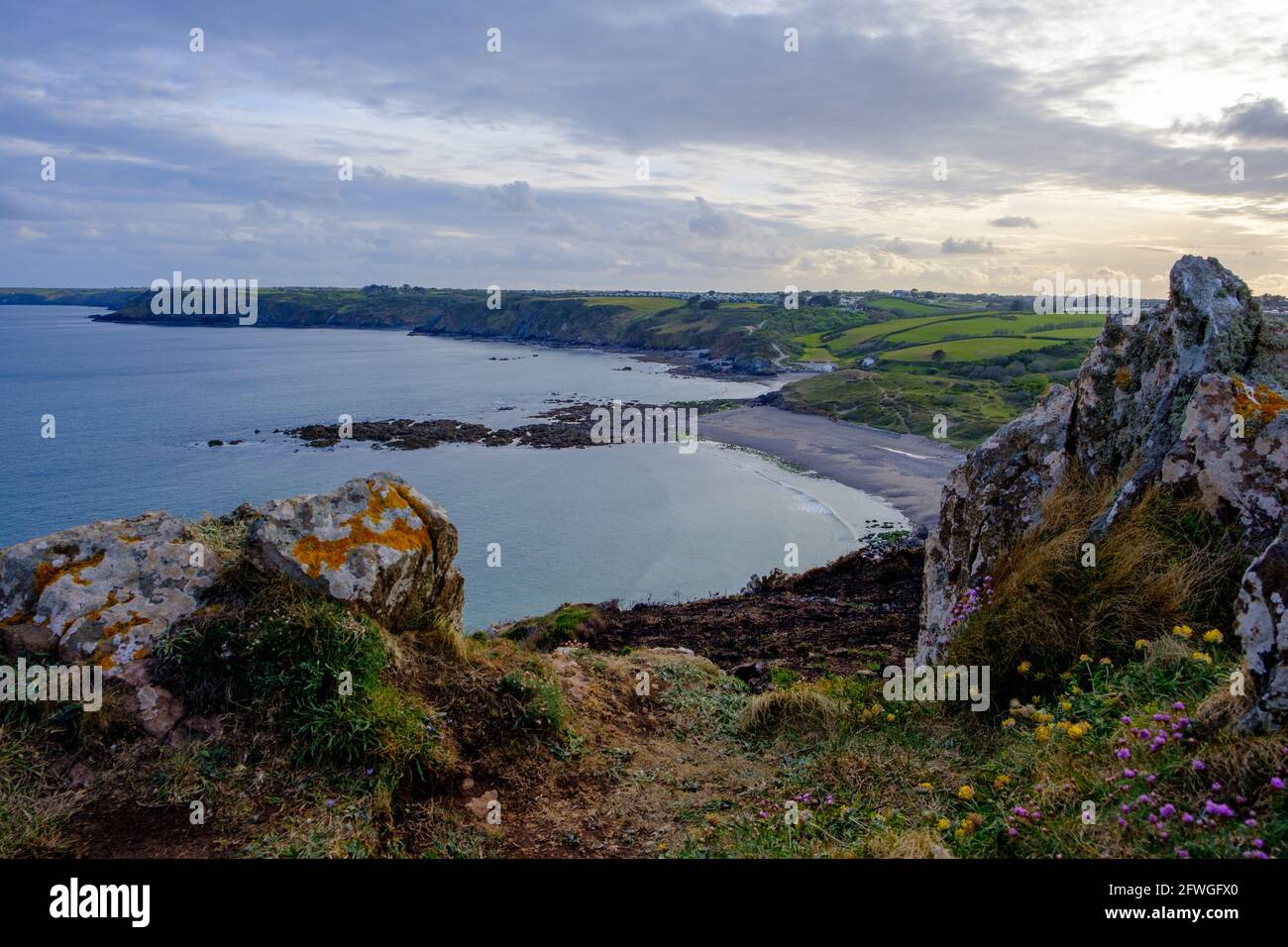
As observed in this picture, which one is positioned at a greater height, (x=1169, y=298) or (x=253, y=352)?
(x=253, y=352)

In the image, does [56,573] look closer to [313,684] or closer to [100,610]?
[100,610]

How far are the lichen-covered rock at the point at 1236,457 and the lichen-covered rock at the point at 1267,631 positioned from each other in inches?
94.2

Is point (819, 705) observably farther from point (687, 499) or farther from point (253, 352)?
point (253, 352)

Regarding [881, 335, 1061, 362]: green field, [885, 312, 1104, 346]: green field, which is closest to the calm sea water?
[881, 335, 1061, 362]: green field

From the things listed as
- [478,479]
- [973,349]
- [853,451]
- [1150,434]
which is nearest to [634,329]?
[973,349]

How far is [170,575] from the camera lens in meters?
7.11

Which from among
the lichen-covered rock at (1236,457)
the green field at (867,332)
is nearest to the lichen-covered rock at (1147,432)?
the lichen-covered rock at (1236,457)

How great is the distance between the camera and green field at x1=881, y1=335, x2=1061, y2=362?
93250 mm

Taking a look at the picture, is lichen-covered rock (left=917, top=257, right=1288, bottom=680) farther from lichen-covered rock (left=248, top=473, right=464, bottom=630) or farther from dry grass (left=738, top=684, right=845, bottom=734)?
lichen-covered rock (left=248, top=473, right=464, bottom=630)

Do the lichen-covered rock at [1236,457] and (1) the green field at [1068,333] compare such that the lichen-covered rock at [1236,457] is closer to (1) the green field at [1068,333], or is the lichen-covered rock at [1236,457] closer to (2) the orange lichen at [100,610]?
(2) the orange lichen at [100,610]

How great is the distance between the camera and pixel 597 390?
94125mm

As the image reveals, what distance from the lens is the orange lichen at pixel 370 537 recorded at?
7.17 metres
